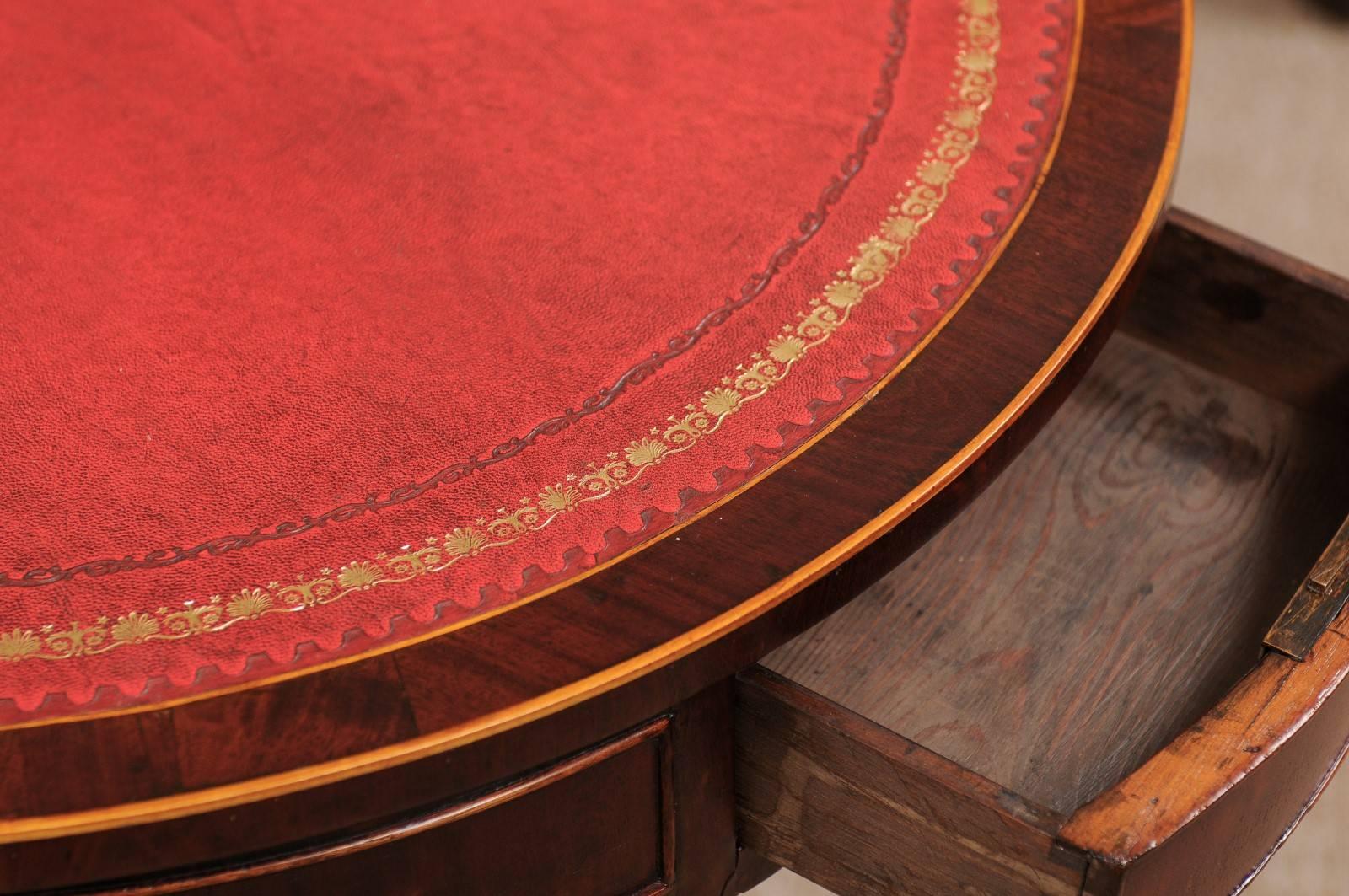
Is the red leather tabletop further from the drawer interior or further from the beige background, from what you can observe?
the beige background

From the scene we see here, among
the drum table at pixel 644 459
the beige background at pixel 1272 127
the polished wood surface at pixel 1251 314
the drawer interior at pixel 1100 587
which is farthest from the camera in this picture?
the beige background at pixel 1272 127

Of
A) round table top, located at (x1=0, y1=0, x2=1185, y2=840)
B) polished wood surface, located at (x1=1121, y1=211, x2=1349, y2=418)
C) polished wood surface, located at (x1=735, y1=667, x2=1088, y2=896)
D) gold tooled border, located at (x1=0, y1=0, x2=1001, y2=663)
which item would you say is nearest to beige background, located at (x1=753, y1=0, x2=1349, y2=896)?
polished wood surface, located at (x1=1121, y1=211, x2=1349, y2=418)

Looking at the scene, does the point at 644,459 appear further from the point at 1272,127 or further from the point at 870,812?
the point at 1272,127

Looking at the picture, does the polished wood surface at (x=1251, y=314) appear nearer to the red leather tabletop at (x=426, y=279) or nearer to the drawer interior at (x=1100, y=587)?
the drawer interior at (x=1100, y=587)

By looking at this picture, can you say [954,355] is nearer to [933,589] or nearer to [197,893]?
[933,589]

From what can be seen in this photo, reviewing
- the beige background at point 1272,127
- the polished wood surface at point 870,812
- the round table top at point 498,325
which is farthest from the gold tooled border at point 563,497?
the beige background at point 1272,127

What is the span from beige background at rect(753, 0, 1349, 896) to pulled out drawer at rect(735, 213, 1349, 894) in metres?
0.85

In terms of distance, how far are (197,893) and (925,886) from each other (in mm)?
361

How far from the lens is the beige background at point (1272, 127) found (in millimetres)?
1932

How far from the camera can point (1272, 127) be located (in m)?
2.06

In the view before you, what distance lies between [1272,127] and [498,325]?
1.52m

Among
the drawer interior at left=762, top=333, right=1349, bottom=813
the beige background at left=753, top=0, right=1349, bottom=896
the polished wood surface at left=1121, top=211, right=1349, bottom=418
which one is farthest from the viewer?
the beige background at left=753, top=0, right=1349, bottom=896

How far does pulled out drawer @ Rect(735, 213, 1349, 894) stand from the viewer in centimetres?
76

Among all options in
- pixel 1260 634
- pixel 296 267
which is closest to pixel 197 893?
pixel 296 267
